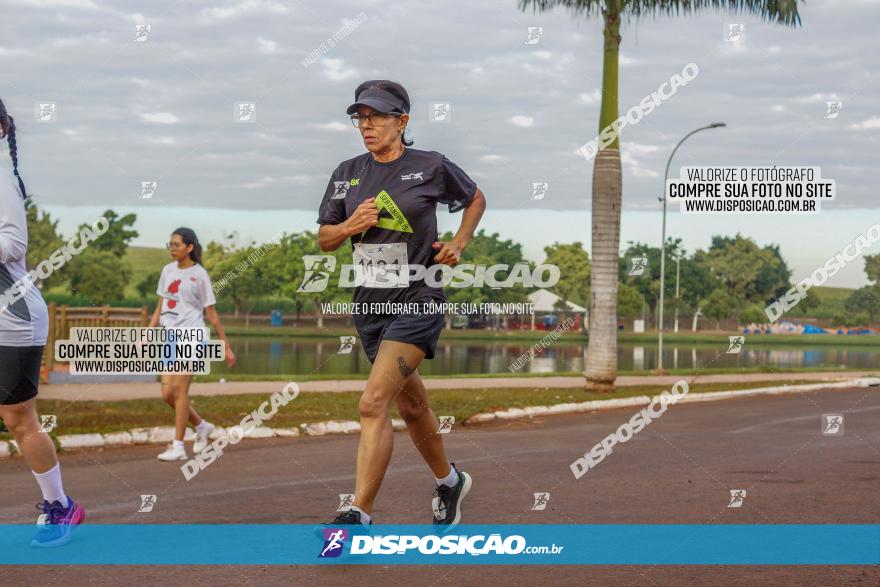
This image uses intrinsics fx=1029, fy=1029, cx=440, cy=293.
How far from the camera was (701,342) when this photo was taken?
79000mm

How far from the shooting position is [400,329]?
527 centimetres

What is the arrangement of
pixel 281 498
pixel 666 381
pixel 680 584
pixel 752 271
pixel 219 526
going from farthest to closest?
pixel 752 271
pixel 666 381
pixel 281 498
pixel 219 526
pixel 680 584

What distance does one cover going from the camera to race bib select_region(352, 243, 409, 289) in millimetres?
5316

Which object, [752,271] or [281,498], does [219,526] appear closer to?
[281,498]

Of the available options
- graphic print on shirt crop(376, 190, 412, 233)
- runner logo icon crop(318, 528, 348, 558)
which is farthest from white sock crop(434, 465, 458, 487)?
graphic print on shirt crop(376, 190, 412, 233)

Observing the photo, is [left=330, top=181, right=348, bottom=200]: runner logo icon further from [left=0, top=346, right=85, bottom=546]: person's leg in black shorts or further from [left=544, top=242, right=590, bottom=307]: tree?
[left=544, top=242, right=590, bottom=307]: tree

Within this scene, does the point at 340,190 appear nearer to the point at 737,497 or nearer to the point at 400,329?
the point at 400,329


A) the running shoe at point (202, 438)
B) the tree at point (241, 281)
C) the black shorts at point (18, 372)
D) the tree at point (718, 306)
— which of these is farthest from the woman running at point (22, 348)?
the tree at point (718, 306)

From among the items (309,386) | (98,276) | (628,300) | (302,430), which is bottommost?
(309,386)

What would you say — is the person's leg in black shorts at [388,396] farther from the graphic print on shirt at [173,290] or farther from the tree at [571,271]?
the tree at [571,271]

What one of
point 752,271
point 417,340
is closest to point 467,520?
point 417,340

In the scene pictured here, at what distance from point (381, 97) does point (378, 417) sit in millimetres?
1682

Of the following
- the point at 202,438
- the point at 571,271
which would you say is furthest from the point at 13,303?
the point at 571,271

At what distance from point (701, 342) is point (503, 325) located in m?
21.6
